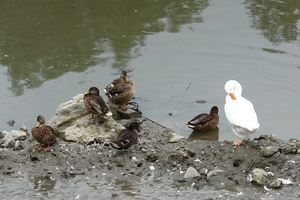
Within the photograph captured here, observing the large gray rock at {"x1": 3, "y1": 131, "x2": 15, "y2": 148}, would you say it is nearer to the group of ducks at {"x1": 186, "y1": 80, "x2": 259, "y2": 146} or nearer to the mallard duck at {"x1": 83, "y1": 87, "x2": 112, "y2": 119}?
the mallard duck at {"x1": 83, "y1": 87, "x2": 112, "y2": 119}

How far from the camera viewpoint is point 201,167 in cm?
814

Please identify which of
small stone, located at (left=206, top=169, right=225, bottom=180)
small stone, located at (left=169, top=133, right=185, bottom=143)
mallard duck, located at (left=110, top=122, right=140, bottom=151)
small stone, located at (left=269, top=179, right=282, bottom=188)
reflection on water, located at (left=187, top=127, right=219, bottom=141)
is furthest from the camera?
reflection on water, located at (left=187, top=127, right=219, bottom=141)

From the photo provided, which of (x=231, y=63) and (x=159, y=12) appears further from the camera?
(x=159, y=12)

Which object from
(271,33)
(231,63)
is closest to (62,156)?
(231,63)

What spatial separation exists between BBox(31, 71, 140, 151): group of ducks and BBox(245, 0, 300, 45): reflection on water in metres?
4.33

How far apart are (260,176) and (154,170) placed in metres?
1.56

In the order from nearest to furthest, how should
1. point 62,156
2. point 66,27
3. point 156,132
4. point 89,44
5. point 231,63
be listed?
1. point 62,156
2. point 156,132
3. point 231,63
4. point 89,44
5. point 66,27

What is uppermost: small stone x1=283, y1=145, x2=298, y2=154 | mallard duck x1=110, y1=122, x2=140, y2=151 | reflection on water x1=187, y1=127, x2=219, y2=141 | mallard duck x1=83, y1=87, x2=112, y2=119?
mallard duck x1=83, y1=87, x2=112, y2=119

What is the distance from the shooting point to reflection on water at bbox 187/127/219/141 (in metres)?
9.77

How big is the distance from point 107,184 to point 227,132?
2.85 metres

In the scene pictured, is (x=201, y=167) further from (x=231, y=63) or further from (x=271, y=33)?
(x=271, y=33)

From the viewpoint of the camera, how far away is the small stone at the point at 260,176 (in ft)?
25.3

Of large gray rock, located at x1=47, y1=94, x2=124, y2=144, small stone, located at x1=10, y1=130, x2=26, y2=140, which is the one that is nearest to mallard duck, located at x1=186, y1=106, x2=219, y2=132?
large gray rock, located at x1=47, y1=94, x2=124, y2=144

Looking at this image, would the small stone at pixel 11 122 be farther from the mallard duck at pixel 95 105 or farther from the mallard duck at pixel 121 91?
the mallard duck at pixel 121 91
